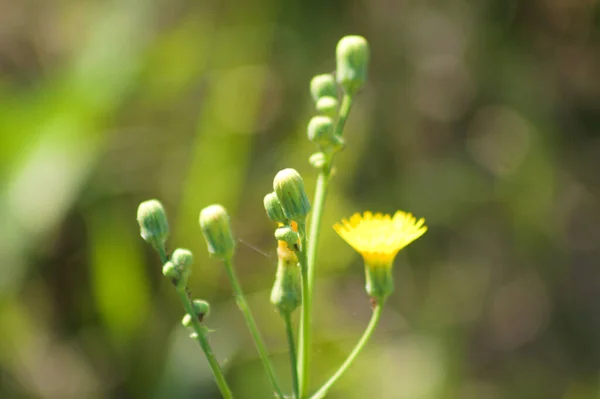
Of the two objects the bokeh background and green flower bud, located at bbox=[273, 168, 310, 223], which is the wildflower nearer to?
green flower bud, located at bbox=[273, 168, 310, 223]

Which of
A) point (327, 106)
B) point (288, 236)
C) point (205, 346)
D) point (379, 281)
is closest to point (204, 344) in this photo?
point (205, 346)

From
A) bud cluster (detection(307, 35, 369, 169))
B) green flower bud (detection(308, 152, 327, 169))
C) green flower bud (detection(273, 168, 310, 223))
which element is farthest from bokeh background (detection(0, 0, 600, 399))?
green flower bud (detection(273, 168, 310, 223))

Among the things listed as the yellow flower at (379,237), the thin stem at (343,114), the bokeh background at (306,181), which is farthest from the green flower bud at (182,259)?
the bokeh background at (306,181)

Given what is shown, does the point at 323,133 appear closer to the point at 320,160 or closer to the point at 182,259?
the point at 320,160

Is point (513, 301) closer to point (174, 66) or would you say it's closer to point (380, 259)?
point (174, 66)

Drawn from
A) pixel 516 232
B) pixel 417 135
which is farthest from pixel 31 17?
pixel 516 232

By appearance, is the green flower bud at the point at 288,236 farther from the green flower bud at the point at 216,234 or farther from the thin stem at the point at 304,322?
the green flower bud at the point at 216,234
